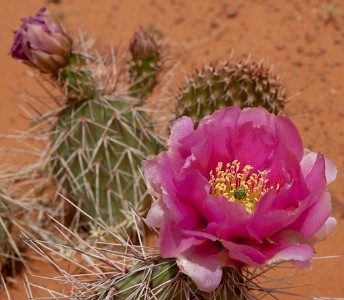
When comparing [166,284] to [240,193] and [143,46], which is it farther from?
[143,46]

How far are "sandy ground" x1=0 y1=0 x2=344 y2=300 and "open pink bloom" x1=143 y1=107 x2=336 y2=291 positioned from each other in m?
1.25

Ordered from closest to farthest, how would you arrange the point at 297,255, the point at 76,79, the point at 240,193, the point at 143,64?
the point at 297,255
the point at 240,193
the point at 76,79
the point at 143,64

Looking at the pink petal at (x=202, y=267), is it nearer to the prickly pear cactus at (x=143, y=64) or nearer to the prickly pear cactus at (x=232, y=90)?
the prickly pear cactus at (x=232, y=90)

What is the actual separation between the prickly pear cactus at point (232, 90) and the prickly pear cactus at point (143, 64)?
11.5 inches

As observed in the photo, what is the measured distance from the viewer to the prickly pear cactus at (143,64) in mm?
1999

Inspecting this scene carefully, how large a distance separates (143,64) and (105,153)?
1.15ft

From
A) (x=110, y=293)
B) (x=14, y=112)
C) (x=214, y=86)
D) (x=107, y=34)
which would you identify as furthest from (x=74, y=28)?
(x=110, y=293)

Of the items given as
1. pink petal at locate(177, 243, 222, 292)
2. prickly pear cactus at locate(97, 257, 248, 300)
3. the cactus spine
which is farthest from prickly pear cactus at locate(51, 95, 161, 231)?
pink petal at locate(177, 243, 222, 292)

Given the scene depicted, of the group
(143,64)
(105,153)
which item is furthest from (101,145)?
(143,64)

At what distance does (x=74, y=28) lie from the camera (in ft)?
9.59

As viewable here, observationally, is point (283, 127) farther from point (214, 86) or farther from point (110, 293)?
point (214, 86)

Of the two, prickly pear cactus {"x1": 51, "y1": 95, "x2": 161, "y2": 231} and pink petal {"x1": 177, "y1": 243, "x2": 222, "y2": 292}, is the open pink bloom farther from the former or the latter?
prickly pear cactus {"x1": 51, "y1": 95, "x2": 161, "y2": 231}

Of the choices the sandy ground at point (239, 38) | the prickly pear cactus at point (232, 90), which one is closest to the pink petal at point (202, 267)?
the prickly pear cactus at point (232, 90)

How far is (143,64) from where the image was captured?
206cm
